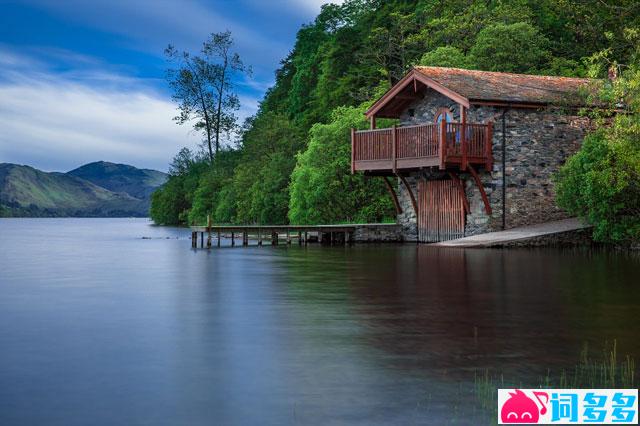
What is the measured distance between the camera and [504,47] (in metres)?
41.2

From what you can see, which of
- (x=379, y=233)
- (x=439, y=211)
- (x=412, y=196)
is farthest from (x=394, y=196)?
(x=439, y=211)

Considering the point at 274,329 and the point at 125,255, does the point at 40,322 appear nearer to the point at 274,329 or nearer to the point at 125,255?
the point at 274,329

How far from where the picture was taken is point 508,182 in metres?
30.4

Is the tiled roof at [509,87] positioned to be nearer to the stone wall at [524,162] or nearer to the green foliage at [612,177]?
the stone wall at [524,162]

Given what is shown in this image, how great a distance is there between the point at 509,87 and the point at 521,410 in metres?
26.7

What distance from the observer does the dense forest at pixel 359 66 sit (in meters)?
39.8

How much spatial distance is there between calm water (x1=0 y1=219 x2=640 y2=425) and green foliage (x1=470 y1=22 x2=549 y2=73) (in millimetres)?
23184

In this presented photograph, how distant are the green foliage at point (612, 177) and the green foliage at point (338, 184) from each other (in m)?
12.6

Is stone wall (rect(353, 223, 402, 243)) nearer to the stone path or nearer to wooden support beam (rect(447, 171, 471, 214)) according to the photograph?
wooden support beam (rect(447, 171, 471, 214))

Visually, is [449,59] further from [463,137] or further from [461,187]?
[463,137]

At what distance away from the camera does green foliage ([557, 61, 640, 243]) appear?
24719mm

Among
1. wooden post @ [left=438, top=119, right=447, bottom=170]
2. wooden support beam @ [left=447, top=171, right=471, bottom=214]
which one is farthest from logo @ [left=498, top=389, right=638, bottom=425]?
wooden support beam @ [left=447, top=171, right=471, bottom=214]

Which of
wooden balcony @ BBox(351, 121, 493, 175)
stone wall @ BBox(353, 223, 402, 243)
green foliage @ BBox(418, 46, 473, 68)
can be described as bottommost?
stone wall @ BBox(353, 223, 402, 243)

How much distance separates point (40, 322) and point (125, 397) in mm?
5148
